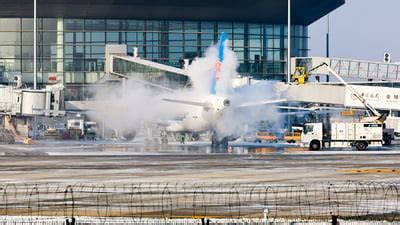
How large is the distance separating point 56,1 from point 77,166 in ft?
286

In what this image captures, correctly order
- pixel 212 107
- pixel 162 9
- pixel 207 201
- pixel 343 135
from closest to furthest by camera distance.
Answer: pixel 207 201 → pixel 212 107 → pixel 343 135 → pixel 162 9

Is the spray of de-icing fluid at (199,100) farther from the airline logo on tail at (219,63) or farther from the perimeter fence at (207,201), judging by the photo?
the perimeter fence at (207,201)

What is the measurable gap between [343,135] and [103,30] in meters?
66.3

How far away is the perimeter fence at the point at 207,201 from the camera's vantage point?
33.8m

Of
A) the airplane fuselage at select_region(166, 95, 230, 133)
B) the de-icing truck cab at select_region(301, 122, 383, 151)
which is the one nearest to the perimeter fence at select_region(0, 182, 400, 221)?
the airplane fuselage at select_region(166, 95, 230, 133)

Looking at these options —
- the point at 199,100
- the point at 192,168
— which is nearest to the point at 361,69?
the point at 199,100

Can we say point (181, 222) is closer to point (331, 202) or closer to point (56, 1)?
point (331, 202)

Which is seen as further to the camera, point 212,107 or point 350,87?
point 350,87

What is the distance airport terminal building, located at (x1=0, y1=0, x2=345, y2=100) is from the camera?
14925 cm

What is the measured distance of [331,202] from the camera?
37594 millimetres

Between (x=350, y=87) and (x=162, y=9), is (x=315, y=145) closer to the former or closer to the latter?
(x=350, y=87)

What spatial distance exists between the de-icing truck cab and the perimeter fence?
46.0 meters

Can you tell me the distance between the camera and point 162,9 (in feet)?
494

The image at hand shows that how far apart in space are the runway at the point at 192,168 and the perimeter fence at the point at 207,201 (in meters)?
3.78
